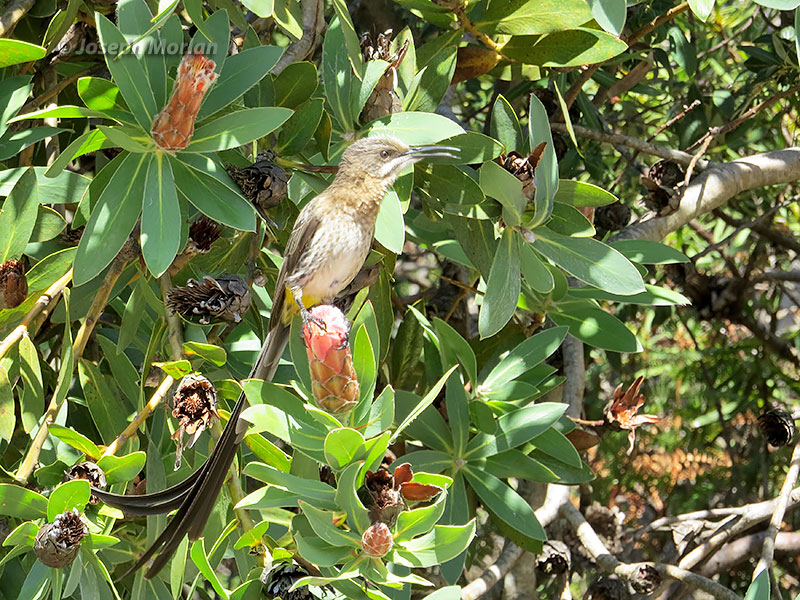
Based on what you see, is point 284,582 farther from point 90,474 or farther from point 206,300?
point 206,300

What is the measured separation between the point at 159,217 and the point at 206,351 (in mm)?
249

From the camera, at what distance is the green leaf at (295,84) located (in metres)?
1.82

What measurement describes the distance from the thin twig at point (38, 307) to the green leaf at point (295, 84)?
0.53 meters

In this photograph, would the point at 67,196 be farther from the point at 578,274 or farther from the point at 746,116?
the point at 746,116

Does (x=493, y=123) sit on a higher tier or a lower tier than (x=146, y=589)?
higher

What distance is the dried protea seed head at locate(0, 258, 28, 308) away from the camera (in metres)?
1.66

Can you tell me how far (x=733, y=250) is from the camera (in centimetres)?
361

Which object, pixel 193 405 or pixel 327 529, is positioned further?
pixel 193 405

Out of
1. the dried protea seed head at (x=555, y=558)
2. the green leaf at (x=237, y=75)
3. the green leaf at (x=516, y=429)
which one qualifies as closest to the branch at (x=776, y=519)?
the dried protea seed head at (x=555, y=558)

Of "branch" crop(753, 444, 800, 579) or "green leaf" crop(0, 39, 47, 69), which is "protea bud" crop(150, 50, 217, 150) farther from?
"branch" crop(753, 444, 800, 579)


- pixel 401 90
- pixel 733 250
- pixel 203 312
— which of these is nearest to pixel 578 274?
pixel 401 90

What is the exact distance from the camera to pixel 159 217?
4.92ft

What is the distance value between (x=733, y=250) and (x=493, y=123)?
2078mm

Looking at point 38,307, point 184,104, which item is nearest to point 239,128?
point 184,104
